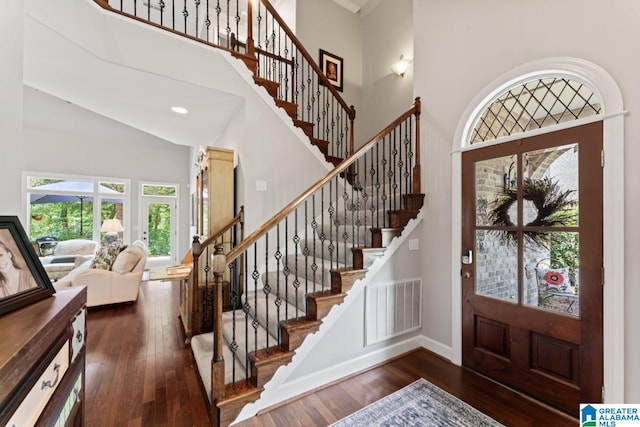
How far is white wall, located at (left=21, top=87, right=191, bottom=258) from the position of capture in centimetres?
571

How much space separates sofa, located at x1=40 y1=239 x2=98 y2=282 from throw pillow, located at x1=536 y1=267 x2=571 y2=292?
689 cm

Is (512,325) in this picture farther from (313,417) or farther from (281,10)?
(281,10)

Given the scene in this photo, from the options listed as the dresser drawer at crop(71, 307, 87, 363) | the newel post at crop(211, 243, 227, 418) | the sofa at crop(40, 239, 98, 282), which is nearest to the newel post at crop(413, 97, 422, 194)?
the newel post at crop(211, 243, 227, 418)

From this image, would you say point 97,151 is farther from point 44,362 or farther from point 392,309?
point 392,309

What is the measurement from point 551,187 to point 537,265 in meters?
0.60

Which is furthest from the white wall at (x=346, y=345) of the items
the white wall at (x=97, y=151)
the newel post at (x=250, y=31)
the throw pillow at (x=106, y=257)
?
the white wall at (x=97, y=151)

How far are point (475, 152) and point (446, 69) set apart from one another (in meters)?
0.94

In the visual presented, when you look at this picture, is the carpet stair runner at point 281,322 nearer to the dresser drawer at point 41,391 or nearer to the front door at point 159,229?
the dresser drawer at point 41,391

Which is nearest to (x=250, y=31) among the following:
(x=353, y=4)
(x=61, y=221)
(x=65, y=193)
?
(x=353, y=4)

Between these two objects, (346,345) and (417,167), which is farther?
(417,167)

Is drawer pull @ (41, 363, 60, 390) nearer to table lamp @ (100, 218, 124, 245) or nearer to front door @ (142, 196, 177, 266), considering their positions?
table lamp @ (100, 218, 124, 245)

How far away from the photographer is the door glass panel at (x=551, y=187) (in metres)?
1.91

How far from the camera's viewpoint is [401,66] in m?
3.89

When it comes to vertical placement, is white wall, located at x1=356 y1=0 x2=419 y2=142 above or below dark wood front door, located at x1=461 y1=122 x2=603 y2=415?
above
